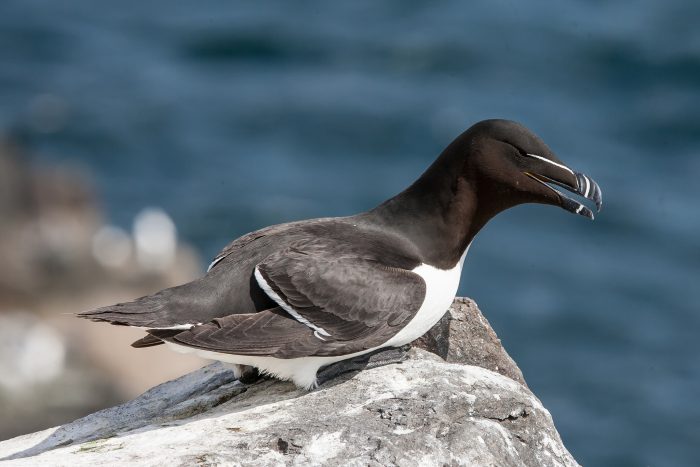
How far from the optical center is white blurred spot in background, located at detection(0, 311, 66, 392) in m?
15.3

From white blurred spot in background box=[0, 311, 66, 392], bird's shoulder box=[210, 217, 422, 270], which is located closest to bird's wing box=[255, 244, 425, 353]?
bird's shoulder box=[210, 217, 422, 270]

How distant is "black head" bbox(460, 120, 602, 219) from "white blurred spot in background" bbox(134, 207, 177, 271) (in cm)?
1175

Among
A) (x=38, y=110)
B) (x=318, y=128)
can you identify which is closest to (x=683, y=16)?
(x=318, y=128)

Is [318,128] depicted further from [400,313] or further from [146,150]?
[400,313]

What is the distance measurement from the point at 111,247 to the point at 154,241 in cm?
67

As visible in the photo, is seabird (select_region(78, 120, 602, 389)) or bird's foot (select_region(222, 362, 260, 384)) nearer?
seabird (select_region(78, 120, 602, 389))

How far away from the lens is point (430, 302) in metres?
7.04

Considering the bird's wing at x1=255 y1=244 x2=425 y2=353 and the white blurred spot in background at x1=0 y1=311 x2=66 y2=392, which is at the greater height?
the bird's wing at x1=255 y1=244 x2=425 y2=353

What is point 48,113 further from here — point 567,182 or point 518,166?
point 567,182

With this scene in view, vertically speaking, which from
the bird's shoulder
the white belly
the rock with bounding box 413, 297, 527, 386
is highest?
the bird's shoulder

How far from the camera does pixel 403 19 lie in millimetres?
28281

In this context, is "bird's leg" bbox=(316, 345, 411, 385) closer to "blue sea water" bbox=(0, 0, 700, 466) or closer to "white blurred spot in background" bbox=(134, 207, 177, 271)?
"blue sea water" bbox=(0, 0, 700, 466)

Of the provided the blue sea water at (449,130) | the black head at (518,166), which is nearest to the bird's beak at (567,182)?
the black head at (518,166)

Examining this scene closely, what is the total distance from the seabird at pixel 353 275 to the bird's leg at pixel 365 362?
5 cm
